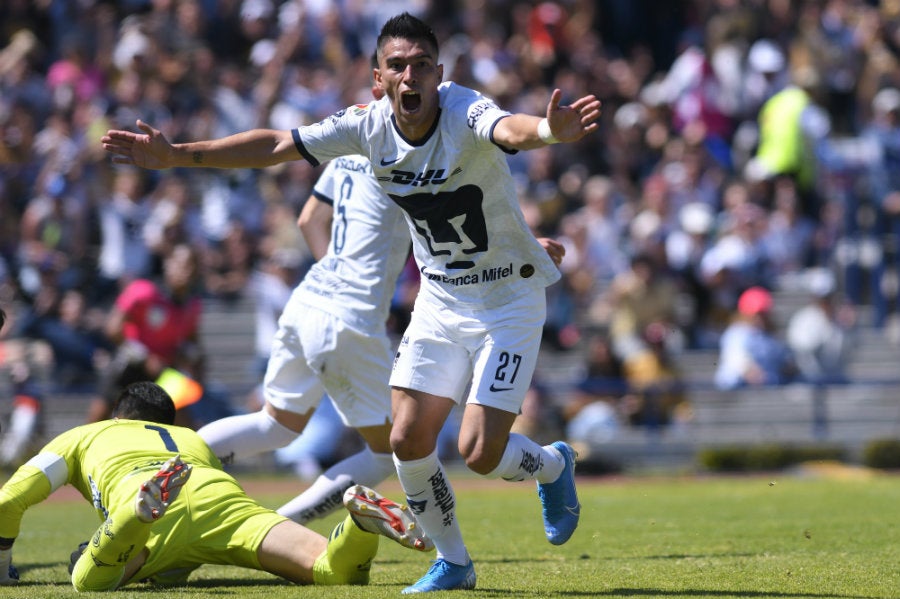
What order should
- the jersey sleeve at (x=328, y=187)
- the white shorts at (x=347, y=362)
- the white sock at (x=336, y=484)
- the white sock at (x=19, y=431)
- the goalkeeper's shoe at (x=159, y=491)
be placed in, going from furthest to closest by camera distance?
Result: the white sock at (x=19, y=431) → the jersey sleeve at (x=328, y=187) → the white shorts at (x=347, y=362) → the white sock at (x=336, y=484) → the goalkeeper's shoe at (x=159, y=491)

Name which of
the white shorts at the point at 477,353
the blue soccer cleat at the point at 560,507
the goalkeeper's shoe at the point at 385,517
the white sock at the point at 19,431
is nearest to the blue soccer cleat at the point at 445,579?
the goalkeeper's shoe at the point at 385,517

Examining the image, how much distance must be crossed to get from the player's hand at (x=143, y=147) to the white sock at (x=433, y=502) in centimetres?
192

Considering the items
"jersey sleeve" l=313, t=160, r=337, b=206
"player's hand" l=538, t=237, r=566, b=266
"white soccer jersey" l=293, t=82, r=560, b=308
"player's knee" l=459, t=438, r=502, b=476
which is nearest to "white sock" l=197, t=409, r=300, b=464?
"jersey sleeve" l=313, t=160, r=337, b=206

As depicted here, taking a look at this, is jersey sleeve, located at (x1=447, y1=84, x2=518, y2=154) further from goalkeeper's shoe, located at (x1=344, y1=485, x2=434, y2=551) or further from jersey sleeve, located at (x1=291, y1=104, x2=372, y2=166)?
goalkeeper's shoe, located at (x1=344, y1=485, x2=434, y2=551)

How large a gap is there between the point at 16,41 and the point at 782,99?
33.5 ft

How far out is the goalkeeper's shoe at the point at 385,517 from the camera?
634 cm

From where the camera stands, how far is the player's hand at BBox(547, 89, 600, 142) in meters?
5.77

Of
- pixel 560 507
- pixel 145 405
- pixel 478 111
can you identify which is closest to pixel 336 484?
pixel 145 405

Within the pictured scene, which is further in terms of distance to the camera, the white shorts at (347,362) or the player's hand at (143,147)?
the white shorts at (347,362)

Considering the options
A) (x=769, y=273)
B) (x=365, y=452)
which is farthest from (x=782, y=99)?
(x=365, y=452)

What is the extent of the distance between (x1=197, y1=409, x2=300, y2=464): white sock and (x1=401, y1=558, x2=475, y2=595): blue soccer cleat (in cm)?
212

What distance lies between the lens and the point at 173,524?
6.86 metres

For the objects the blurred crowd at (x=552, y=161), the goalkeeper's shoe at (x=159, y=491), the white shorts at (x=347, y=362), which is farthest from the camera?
the blurred crowd at (x=552, y=161)

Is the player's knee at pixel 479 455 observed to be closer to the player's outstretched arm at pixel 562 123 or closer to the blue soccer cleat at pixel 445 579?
the blue soccer cleat at pixel 445 579
